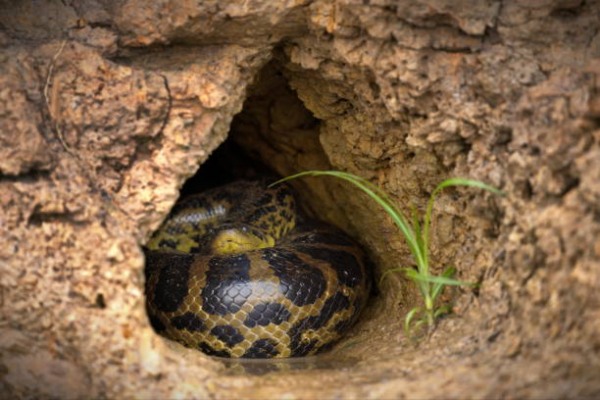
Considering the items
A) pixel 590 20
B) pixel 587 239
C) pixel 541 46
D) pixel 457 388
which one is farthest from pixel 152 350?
pixel 590 20

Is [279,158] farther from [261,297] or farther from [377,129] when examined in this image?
[261,297]

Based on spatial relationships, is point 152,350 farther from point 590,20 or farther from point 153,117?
point 590,20

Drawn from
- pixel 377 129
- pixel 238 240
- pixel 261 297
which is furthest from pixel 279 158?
pixel 261 297

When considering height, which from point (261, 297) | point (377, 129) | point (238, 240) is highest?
point (377, 129)

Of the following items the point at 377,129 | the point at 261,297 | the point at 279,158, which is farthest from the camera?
the point at 279,158

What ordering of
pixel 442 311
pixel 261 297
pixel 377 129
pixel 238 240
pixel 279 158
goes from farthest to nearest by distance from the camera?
pixel 279 158
pixel 238 240
pixel 377 129
pixel 261 297
pixel 442 311

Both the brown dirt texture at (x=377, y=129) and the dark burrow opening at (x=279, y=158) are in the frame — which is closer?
the brown dirt texture at (x=377, y=129)

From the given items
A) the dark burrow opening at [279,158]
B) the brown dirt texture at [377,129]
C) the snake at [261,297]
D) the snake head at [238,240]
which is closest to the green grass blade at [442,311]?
the brown dirt texture at [377,129]

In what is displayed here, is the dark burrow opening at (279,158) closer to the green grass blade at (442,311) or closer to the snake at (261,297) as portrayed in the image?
the snake at (261,297)

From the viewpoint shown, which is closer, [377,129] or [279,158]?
[377,129]

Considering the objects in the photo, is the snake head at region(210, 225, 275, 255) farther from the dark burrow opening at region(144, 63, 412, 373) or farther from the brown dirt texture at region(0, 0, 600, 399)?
the brown dirt texture at region(0, 0, 600, 399)
